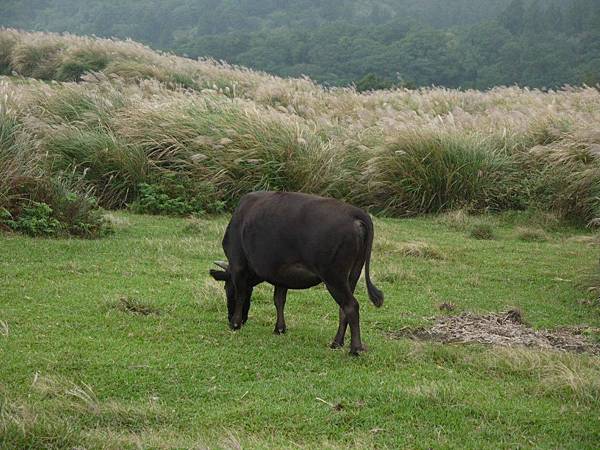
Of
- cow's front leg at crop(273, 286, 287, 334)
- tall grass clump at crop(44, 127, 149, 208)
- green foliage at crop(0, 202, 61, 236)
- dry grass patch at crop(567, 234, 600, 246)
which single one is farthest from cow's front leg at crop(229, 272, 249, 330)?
tall grass clump at crop(44, 127, 149, 208)

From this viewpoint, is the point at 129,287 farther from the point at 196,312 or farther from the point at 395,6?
the point at 395,6

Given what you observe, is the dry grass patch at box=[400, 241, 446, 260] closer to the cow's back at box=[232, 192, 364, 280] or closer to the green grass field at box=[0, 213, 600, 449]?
the green grass field at box=[0, 213, 600, 449]

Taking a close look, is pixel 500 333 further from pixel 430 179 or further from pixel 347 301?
pixel 430 179

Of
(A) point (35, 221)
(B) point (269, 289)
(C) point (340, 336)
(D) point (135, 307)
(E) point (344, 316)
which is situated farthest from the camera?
(A) point (35, 221)

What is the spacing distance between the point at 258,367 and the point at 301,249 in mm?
879

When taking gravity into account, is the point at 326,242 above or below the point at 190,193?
above

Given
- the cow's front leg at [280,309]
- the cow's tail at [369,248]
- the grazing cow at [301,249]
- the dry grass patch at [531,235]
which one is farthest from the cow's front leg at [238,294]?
the dry grass patch at [531,235]

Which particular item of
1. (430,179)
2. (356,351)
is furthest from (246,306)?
(430,179)

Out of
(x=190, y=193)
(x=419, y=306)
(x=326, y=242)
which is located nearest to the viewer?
(x=326, y=242)

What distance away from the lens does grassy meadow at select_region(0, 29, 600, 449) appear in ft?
17.8

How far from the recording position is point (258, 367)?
6.41 m

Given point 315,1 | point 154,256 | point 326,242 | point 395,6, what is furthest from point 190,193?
point 395,6

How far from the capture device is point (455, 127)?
15750 mm

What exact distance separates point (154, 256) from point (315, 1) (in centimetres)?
6450
